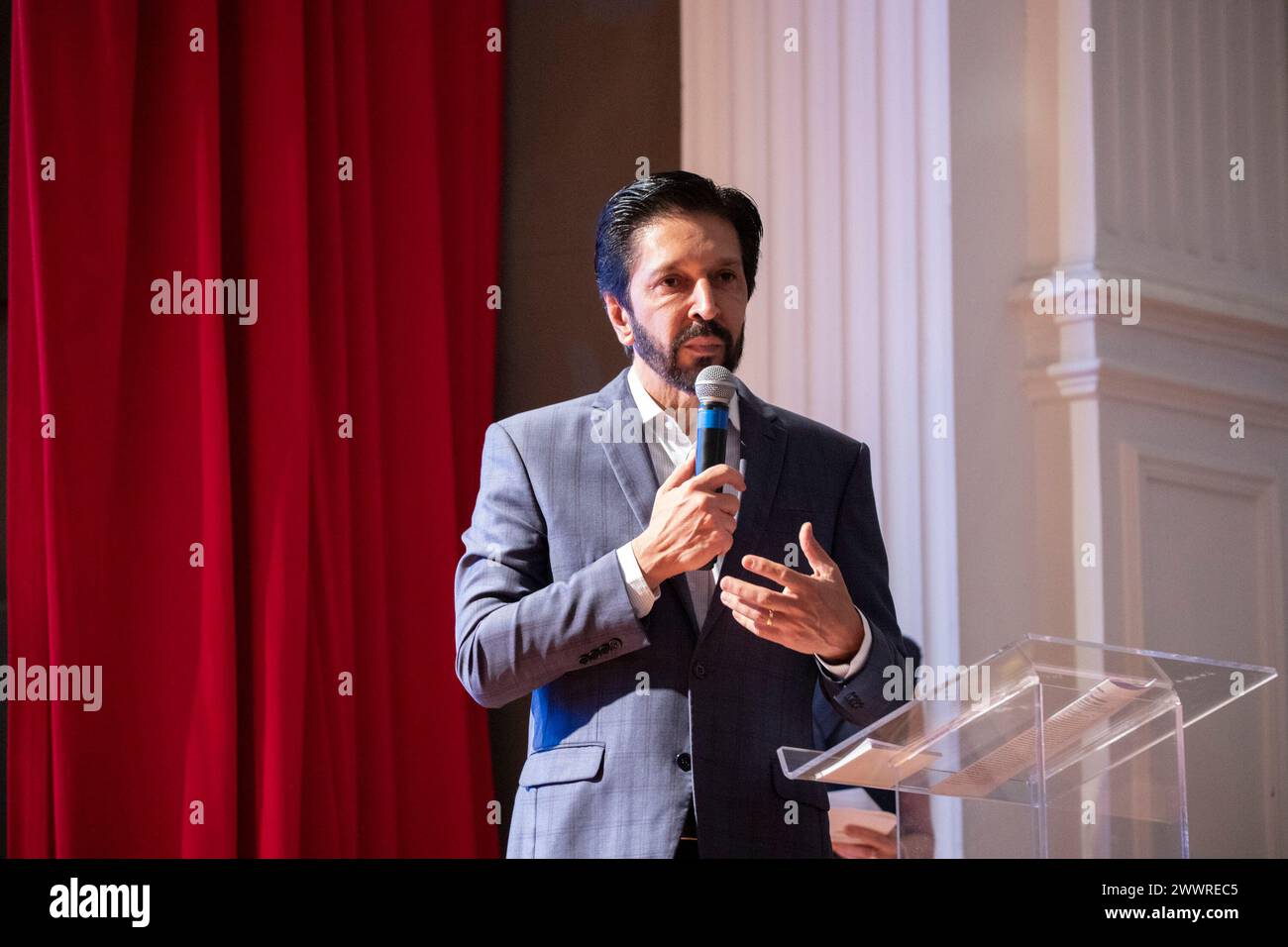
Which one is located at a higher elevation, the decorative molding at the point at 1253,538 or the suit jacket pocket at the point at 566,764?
the decorative molding at the point at 1253,538

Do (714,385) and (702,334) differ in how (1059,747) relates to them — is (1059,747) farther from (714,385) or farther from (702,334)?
(702,334)

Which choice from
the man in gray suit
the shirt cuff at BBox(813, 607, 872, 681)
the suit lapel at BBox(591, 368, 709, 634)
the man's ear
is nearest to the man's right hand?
the man in gray suit

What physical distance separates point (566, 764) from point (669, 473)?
470 mm

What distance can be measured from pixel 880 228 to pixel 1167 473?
82 centimetres

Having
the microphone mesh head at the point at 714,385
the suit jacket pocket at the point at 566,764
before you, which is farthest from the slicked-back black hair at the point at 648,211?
the suit jacket pocket at the point at 566,764

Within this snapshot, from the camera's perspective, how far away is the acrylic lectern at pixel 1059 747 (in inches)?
66.6

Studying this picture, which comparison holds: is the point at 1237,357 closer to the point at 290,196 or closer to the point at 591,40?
the point at 591,40

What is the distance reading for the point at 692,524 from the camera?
77.2 inches

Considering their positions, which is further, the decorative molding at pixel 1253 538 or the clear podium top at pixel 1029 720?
the decorative molding at pixel 1253 538

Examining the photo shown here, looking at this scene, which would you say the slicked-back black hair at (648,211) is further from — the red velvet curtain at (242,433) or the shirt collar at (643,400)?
the red velvet curtain at (242,433)

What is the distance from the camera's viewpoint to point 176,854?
2893 millimetres

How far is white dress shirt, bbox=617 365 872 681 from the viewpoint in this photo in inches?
80.1

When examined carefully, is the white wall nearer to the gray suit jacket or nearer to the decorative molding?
the decorative molding
